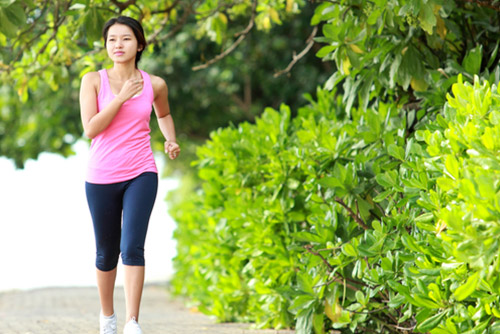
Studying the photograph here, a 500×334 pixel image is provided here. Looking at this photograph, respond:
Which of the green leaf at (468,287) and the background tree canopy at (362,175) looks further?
the background tree canopy at (362,175)

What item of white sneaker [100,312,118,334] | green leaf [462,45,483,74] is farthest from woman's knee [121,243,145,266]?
green leaf [462,45,483,74]

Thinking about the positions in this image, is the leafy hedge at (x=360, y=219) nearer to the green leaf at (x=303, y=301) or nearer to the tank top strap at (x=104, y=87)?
the green leaf at (x=303, y=301)

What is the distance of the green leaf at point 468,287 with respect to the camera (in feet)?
9.98

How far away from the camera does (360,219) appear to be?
15.9 ft

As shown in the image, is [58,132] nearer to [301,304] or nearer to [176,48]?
[176,48]

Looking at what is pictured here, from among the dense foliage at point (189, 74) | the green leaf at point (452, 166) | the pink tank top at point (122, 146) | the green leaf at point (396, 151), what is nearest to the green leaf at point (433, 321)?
the green leaf at point (452, 166)

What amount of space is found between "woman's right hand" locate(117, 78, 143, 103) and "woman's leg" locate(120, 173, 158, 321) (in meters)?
0.50

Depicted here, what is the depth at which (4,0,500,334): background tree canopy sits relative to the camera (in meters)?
3.38

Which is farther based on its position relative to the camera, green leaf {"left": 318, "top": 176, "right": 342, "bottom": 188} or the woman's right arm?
green leaf {"left": 318, "top": 176, "right": 342, "bottom": 188}

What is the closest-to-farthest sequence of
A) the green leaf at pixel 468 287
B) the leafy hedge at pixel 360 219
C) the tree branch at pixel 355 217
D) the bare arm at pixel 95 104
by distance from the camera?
the green leaf at pixel 468 287 → the leafy hedge at pixel 360 219 → the bare arm at pixel 95 104 → the tree branch at pixel 355 217

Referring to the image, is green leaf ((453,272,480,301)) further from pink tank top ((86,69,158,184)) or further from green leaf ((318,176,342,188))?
pink tank top ((86,69,158,184))

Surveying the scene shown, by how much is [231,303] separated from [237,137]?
1.72m

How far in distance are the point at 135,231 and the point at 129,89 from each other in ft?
2.88

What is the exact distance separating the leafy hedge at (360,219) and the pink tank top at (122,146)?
123 cm
